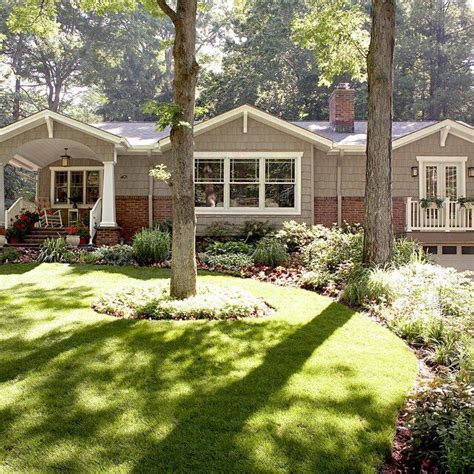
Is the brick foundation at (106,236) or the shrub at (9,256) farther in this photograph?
the brick foundation at (106,236)

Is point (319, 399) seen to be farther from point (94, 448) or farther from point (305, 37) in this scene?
point (305, 37)

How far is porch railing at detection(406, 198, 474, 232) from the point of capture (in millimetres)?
13383

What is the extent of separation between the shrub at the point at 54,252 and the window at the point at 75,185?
439 cm

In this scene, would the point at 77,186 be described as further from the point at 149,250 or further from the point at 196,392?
the point at 196,392

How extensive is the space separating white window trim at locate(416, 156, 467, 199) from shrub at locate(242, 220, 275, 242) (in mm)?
5193

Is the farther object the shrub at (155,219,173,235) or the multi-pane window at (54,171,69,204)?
the multi-pane window at (54,171,69,204)

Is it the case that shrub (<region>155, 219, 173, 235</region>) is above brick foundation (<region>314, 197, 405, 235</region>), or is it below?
below

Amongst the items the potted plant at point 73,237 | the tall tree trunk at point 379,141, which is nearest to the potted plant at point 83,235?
the potted plant at point 73,237

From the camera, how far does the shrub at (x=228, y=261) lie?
1039 cm

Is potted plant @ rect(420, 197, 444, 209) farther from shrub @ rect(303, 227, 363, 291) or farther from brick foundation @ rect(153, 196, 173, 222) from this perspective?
brick foundation @ rect(153, 196, 173, 222)

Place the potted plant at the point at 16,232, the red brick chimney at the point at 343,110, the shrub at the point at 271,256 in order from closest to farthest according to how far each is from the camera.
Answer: the shrub at the point at 271,256
the potted plant at the point at 16,232
the red brick chimney at the point at 343,110

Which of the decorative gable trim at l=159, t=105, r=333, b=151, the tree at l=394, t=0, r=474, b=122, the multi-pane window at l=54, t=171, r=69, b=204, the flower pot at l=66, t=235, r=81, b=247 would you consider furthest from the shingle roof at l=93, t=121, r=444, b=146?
the tree at l=394, t=0, r=474, b=122

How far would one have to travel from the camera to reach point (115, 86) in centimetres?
3278

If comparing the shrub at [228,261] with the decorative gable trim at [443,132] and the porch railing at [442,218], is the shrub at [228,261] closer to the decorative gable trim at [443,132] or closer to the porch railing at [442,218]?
the porch railing at [442,218]
